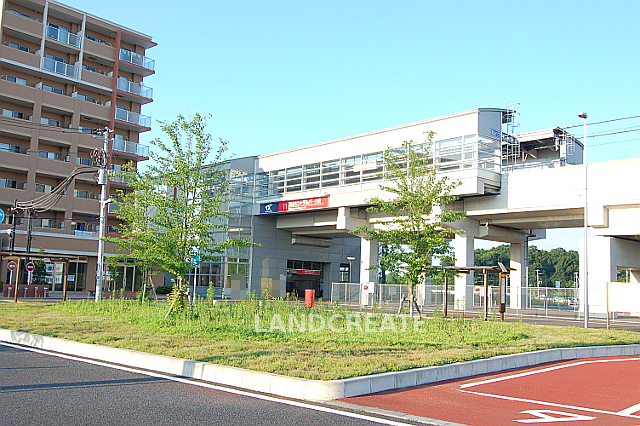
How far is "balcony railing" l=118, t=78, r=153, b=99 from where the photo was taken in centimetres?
5662

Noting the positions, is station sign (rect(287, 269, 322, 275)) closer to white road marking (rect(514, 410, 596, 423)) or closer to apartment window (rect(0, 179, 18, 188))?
apartment window (rect(0, 179, 18, 188))

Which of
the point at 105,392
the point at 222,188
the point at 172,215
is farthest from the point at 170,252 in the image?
the point at 105,392

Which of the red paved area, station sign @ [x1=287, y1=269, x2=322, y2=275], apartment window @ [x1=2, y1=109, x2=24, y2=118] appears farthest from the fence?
apartment window @ [x1=2, y1=109, x2=24, y2=118]

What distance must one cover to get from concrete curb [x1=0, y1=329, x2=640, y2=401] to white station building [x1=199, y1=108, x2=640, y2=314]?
1687 centimetres

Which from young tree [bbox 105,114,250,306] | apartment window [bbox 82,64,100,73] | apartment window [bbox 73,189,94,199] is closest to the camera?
young tree [bbox 105,114,250,306]

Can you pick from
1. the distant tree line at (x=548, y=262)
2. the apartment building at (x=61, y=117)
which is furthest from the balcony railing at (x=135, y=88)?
the distant tree line at (x=548, y=262)

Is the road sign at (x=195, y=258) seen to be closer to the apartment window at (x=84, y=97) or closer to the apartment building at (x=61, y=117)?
the apartment building at (x=61, y=117)

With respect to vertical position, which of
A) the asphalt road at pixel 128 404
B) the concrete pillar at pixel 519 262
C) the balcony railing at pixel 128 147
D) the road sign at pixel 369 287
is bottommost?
the asphalt road at pixel 128 404

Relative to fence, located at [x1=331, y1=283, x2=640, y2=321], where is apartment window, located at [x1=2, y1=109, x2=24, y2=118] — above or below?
above

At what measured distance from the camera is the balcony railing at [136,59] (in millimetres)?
57094

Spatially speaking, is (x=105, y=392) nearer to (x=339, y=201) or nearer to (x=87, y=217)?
(x=339, y=201)

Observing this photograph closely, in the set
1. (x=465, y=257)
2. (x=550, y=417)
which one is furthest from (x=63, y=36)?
(x=550, y=417)

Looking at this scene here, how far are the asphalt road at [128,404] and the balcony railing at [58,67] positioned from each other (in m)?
48.1

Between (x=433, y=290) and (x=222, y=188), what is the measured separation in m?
26.5
